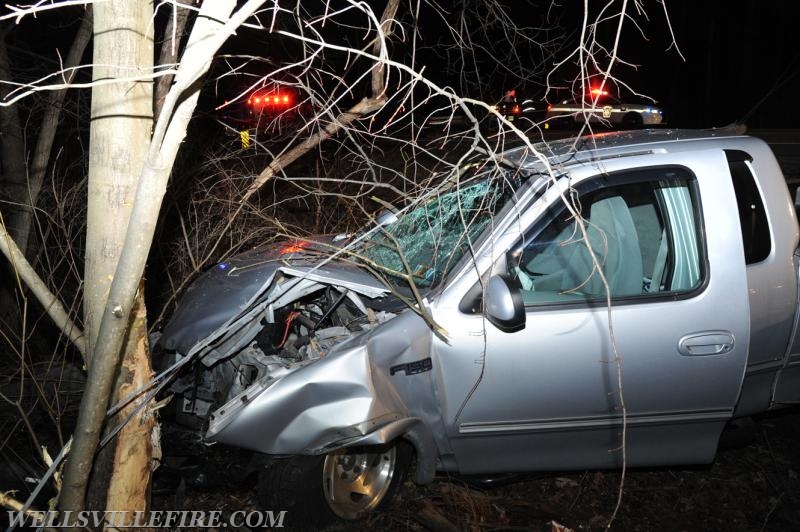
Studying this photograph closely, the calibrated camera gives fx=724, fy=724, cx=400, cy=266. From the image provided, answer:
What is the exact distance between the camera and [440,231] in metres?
3.67

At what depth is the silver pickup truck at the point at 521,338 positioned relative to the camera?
→ 126 inches

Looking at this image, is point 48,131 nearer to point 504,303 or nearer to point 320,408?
point 320,408

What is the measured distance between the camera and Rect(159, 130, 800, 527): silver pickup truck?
3.20 meters

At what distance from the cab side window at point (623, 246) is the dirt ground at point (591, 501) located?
0.99 m

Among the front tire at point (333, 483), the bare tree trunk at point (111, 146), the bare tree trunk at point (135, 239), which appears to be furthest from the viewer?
the front tire at point (333, 483)

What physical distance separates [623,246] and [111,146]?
248 centimetres

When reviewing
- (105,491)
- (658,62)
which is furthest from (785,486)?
(658,62)

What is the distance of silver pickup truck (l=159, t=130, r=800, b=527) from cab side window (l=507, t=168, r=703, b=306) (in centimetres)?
1

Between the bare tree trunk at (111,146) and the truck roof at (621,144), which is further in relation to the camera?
the truck roof at (621,144)

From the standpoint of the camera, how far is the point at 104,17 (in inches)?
109

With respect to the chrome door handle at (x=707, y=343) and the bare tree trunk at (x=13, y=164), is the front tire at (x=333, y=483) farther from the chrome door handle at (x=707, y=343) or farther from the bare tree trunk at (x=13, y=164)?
the bare tree trunk at (x=13, y=164)

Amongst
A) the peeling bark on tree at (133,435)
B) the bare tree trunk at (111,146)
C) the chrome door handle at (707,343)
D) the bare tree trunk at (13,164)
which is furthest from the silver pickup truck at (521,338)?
the bare tree trunk at (13,164)

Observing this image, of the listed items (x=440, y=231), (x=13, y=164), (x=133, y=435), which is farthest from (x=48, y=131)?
(x=440, y=231)

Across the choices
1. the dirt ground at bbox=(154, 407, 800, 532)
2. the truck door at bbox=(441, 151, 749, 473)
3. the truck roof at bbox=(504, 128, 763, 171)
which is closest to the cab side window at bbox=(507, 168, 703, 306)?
the truck door at bbox=(441, 151, 749, 473)
